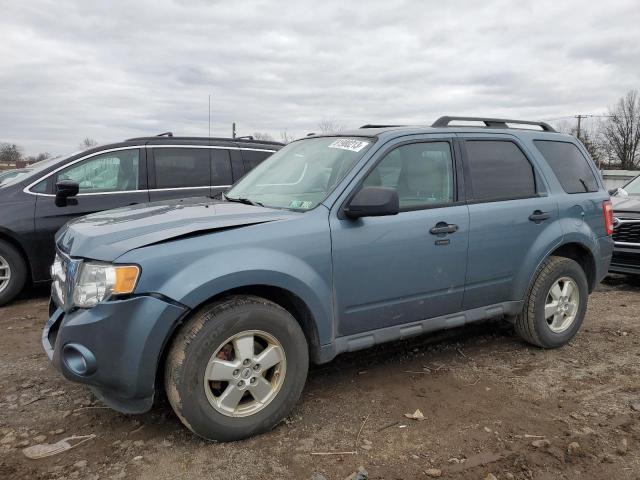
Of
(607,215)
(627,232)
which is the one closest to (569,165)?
(607,215)

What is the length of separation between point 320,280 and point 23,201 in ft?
13.9

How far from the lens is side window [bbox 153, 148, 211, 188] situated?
6.50m

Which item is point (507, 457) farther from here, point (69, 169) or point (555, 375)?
point (69, 169)

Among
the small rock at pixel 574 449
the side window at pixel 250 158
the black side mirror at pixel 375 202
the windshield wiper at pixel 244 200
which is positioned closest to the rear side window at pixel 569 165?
the black side mirror at pixel 375 202

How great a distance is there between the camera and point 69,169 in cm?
610

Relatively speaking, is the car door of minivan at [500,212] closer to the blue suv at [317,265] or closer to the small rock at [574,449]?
the blue suv at [317,265]

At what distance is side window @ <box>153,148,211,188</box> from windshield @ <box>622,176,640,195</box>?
6591 mm

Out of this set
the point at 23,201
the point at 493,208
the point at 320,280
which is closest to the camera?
the point at 320,280

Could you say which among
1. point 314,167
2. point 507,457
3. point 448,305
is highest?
point 314,167

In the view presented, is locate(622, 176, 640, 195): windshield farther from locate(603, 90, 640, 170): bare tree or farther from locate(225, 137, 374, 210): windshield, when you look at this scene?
locate(603, 90, 640, 170): bare tree

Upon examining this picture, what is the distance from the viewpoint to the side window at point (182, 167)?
256 inches

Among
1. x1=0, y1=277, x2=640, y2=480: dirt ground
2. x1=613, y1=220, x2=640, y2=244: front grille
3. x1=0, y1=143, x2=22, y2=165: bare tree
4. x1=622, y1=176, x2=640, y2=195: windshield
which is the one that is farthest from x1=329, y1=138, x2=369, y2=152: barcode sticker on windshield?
x1=0, y1=143, x2=22, y2=165: bare tree

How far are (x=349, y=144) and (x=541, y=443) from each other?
226cm

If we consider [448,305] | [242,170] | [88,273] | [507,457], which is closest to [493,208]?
A: [448,305]
